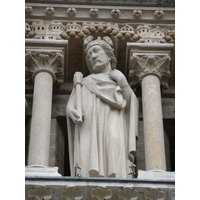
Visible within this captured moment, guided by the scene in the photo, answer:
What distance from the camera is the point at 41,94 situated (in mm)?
12750

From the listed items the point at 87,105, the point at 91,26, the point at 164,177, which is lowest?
the point at 164,177

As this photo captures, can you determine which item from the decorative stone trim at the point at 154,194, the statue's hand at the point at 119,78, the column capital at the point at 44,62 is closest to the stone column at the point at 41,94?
the column capital at the point at 44,62

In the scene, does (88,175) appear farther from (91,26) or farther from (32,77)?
(91,26)

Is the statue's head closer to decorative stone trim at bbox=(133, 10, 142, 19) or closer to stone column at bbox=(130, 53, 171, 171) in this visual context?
stone column at bbox=(130, 53, 171, 171)

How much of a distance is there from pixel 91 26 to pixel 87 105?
193cm

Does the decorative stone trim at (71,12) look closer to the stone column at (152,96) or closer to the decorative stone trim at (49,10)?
the decorative stone trim at (49,10)

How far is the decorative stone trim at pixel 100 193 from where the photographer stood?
10672 millimetres

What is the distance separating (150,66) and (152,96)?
0.70 m

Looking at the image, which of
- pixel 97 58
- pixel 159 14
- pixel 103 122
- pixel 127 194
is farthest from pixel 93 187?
pixel 159 14

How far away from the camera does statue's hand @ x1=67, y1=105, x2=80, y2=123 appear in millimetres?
12177

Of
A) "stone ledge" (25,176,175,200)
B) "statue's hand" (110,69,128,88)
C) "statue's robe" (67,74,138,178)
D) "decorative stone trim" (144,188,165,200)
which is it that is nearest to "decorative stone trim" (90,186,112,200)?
"stone ledge" (25,176,175,200)

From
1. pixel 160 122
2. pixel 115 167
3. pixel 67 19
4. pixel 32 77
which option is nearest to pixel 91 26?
pixel 67 19

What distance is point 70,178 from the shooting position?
10812mm

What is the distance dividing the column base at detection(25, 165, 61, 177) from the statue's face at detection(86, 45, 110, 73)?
84.2 inches
